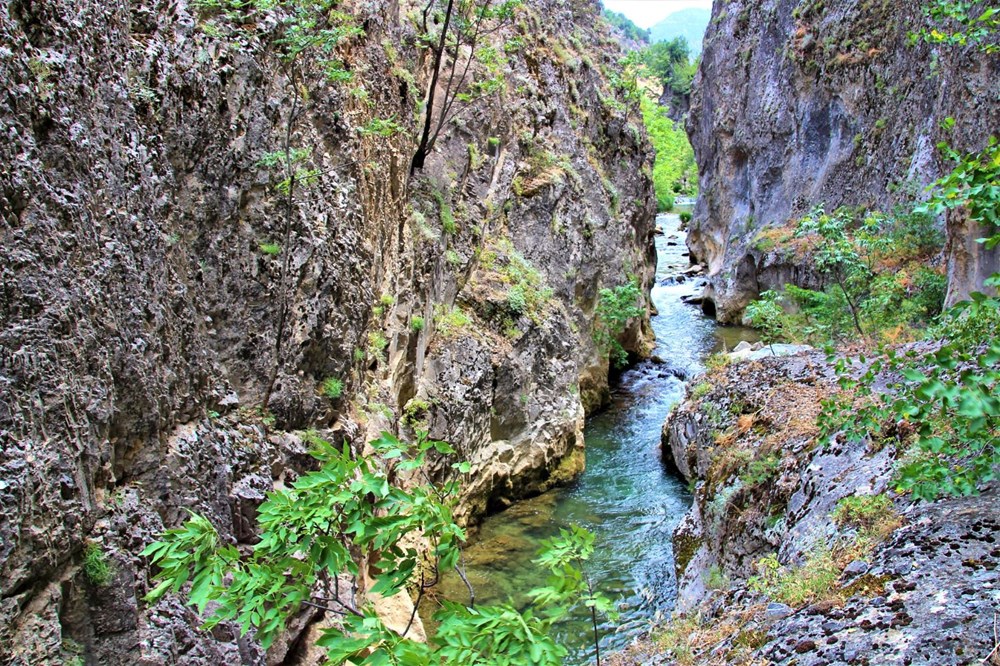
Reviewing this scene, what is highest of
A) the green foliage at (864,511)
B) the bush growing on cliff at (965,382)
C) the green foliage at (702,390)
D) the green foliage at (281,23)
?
the green foliage at (281,23)

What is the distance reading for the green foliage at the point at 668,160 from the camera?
59.6 m

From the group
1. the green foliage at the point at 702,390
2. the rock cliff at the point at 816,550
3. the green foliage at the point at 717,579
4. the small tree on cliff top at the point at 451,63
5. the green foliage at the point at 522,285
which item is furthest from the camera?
the green foliage at the point at 522,285

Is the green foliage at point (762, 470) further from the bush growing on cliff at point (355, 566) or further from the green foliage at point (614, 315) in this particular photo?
the green foliage at point (614, 315)

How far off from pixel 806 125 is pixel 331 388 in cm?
2719

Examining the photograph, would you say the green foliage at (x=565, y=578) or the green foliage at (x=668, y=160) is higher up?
the green foliage at (x=668, y=160)

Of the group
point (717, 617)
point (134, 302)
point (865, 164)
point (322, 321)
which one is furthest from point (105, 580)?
point (865, 164)

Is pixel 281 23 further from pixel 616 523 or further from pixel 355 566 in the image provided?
pixel 616 523

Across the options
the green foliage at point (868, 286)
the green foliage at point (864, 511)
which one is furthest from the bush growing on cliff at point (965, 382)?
the green foliage at point (868, 286)

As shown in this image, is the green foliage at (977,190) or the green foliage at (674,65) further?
the green foliage at (674,65)

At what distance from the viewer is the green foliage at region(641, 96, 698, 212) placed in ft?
196

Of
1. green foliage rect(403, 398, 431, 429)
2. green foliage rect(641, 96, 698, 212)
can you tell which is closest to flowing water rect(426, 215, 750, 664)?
green foliage rect(403, 398, 431, 429)

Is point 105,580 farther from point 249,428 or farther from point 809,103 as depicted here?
point 809,103

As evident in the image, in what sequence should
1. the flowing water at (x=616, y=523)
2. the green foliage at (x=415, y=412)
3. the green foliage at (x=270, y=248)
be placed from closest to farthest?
the green foliage at (x=270, y=248) → the flowing water at (x=616, y=523) → the green foliage at (x=415, y=412)

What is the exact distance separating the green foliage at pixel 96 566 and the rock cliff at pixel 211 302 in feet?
0.10
